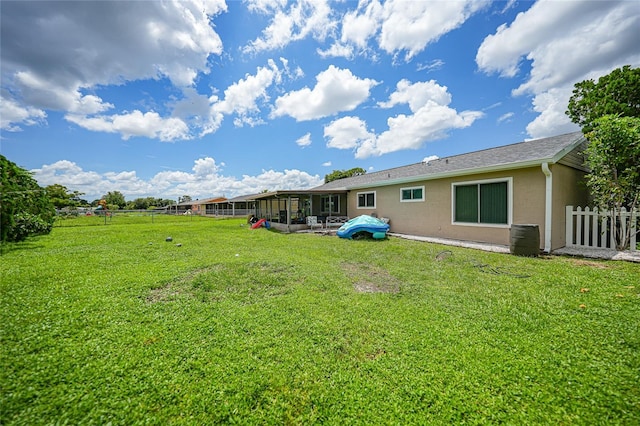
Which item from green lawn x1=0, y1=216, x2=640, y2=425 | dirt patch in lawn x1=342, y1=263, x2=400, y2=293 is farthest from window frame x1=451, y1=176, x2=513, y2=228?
dirt patch in lawn x1=342, y1=263, x2=400, y2=293

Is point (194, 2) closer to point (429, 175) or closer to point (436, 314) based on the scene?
point (429, 175)

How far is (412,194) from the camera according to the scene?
36.2 ft

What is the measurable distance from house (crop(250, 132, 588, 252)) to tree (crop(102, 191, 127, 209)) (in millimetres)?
66237

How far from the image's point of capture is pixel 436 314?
3273 millimetres

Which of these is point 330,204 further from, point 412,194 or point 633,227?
point 633,227

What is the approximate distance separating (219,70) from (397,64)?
9.15 metres

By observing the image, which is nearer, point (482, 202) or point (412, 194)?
point (482, 202)

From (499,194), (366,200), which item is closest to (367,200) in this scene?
(366,200)

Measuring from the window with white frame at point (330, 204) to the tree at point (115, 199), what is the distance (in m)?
59.1

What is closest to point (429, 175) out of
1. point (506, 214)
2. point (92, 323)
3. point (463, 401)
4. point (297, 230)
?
point (506, 214)

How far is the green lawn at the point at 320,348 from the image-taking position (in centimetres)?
181

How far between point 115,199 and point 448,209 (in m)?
70.9

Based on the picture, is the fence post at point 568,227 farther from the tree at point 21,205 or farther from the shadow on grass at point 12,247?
the shadow on grass at point 12,247

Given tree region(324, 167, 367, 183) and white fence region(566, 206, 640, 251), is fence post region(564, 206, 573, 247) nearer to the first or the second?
white fence region(566, 206, 640, 251)
